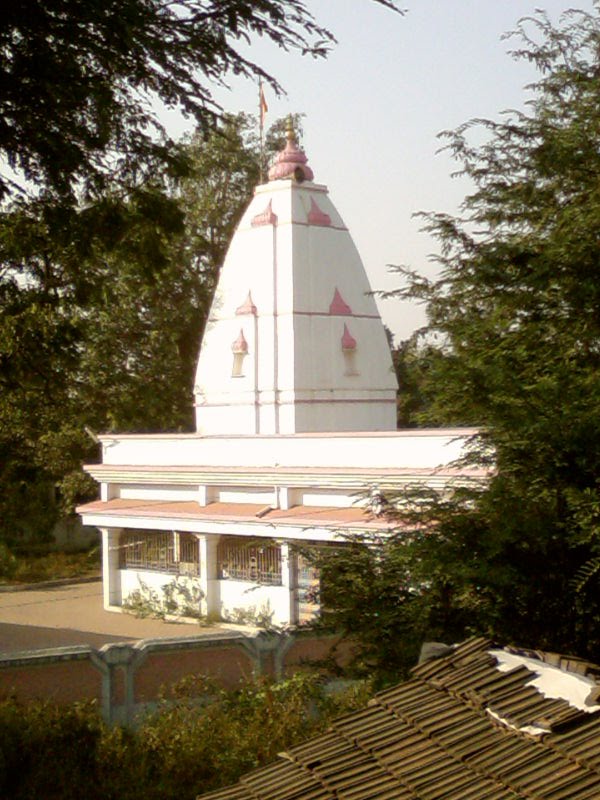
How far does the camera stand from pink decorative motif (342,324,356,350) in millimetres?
24969

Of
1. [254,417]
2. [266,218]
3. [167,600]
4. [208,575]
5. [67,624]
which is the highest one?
[266,218]

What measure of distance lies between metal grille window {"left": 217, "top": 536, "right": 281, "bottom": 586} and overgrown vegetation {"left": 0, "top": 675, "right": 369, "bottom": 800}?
9.74 m

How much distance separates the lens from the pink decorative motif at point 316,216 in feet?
82.5

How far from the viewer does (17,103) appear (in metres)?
8.68

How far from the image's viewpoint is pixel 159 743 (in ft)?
34.5

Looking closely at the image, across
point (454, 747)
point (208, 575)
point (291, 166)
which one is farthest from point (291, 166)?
point (454, 747)

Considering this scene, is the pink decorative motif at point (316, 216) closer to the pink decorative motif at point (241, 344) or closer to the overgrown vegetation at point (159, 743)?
the pink decorative motif at point (241, 344)

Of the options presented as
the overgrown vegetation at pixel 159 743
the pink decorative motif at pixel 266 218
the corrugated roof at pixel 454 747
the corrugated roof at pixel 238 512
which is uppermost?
the pink decorative motif at pixel 266 218

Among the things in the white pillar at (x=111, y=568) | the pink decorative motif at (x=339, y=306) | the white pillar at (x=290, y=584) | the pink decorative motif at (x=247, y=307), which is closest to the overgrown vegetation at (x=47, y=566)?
the white pillar at (x=111, y=568)

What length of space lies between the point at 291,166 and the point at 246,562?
9039mm

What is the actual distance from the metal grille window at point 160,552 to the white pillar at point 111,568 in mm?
130

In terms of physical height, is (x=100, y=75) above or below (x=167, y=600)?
above

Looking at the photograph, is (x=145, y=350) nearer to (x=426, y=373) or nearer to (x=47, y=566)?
(x=47, y=566)

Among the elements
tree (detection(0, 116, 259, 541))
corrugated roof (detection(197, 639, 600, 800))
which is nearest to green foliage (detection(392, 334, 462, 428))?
corrugated roof (detection(197, 639, 600, 800))
